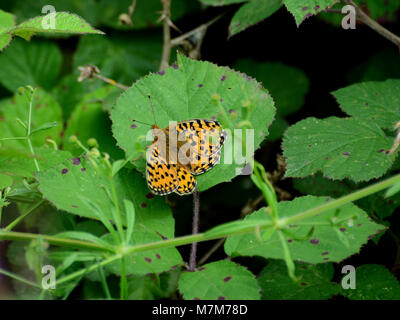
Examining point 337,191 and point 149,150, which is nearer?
point 149,150

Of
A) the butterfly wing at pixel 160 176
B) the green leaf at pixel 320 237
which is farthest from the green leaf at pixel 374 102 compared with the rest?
the butterfly wing at pixel 160 176

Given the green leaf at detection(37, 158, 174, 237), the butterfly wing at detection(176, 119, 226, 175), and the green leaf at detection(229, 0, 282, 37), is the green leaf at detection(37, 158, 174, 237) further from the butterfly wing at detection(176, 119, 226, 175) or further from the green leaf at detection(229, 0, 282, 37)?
the green leaf at detection(229, 0, 282, 37)

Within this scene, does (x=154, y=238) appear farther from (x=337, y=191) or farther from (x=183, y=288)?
(x=337, y=191)

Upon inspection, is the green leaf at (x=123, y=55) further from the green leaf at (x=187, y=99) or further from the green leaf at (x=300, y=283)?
the green leaf at (x=300, y=283)

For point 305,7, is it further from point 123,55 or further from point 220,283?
point 123,55

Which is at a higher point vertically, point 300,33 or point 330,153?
point 300,33

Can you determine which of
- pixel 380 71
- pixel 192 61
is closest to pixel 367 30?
pixel 380 71

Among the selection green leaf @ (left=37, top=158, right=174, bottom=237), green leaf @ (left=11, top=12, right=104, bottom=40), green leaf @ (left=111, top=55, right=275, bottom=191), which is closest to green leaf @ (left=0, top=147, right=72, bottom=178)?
green leaf @ (left=37, top=158, right=174, bottom=237)

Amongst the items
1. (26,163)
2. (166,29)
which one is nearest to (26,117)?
(26,163)
